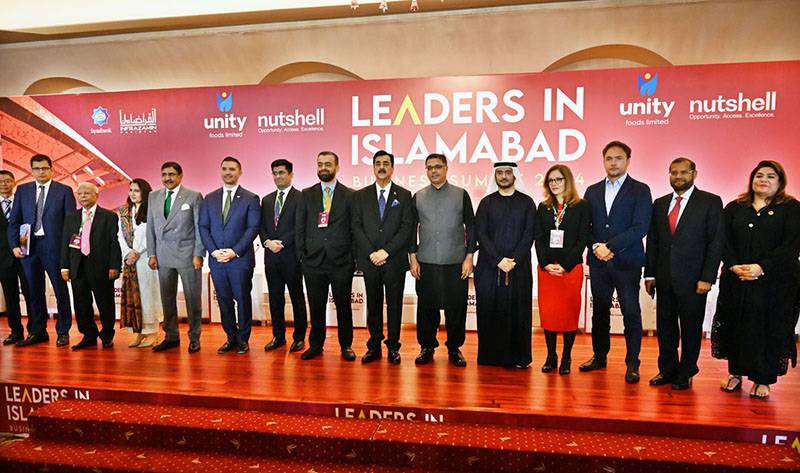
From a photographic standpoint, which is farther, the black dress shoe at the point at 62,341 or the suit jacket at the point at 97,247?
the black dress shoe at the point at 62,341

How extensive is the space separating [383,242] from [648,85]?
3.25 metres

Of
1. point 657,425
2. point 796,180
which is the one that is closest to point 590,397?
point 657,425

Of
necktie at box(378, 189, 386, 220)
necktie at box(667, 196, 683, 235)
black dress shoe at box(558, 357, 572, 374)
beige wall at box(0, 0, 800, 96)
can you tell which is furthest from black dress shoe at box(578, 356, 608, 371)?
beige wall at box(0, 0, 800, 96)

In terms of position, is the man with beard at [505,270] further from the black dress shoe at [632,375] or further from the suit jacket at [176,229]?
the suit jacket at [176,229]

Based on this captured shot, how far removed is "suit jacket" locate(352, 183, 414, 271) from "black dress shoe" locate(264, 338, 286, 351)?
1210 mm

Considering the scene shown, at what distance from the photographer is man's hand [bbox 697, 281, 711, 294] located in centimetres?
322

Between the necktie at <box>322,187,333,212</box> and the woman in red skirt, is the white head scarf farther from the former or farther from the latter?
the necktie at <box>322,187,333,212</box>

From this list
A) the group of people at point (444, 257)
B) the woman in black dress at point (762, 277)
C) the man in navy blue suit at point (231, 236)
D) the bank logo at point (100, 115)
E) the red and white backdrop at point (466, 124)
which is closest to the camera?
the woman in black dress at point (762, 277)

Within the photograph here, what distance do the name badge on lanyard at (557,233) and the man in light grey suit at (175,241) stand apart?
3005 millimetres

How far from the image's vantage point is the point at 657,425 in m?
2.81

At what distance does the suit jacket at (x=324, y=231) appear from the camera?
154 inches

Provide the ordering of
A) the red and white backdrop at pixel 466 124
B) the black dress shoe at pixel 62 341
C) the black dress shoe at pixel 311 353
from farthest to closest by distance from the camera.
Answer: the red and white backdrop at pixel 466 124 < the black dress shoe at pixel 62 341 < the black dress shoe at pixel 311 353

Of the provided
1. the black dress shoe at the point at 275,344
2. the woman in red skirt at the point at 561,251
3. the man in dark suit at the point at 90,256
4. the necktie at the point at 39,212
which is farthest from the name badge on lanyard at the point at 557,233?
the necktie at the point at 39,212

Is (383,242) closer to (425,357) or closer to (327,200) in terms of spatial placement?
(327,200)
